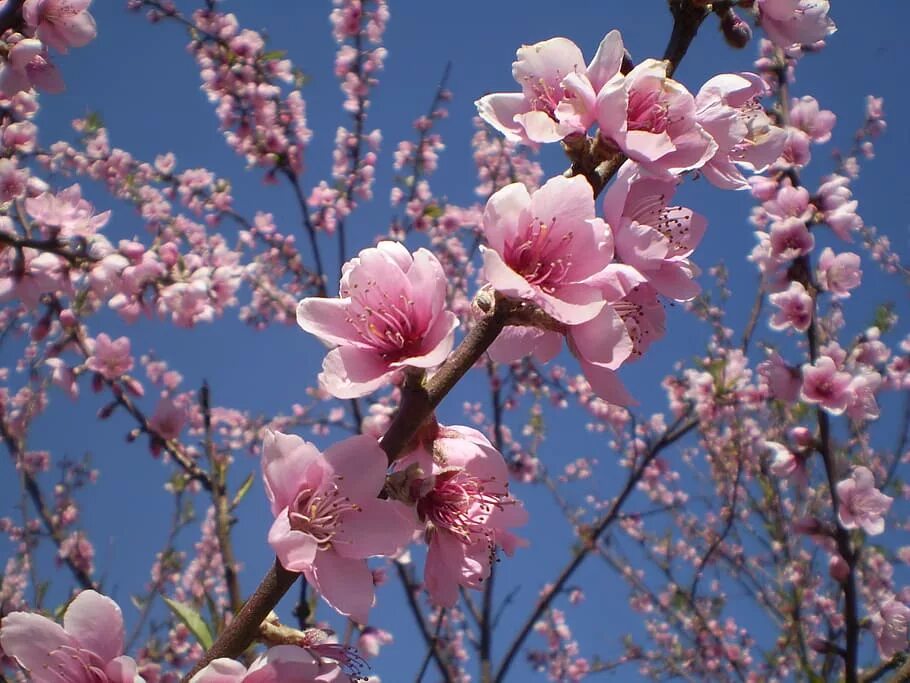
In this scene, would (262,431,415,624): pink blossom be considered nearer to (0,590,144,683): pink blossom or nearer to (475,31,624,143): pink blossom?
(0,590,144,683): pink blossom

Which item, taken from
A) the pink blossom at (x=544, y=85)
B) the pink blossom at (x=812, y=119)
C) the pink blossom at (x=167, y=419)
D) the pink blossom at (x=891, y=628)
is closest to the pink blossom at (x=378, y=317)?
the pink blossom at (x=544, y=85)

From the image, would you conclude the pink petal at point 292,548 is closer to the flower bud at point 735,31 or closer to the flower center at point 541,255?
the flower center at point 541,255

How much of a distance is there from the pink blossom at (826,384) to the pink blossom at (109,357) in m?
3.49

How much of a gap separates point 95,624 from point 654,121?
1.26 meters

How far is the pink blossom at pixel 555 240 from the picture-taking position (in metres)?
1.08

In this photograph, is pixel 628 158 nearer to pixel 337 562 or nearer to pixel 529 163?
pixel 337 562

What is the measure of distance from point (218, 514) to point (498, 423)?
3.02m

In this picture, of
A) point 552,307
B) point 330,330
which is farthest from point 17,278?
point 552,307

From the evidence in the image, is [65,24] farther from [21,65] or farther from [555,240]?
[555,240]

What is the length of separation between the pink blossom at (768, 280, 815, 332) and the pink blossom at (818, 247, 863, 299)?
20 centimetres

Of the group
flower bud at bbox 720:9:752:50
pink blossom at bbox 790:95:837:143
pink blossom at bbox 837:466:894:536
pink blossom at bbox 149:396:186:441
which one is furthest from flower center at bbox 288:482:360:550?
pink blossom at bbox 790:95:837:143

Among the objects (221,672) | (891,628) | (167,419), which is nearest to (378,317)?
(221,672)

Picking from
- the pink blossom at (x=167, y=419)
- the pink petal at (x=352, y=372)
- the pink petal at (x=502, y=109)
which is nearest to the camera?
the pink petal at (x=352, y=372)

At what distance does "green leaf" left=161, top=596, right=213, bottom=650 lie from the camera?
1.44 metres
